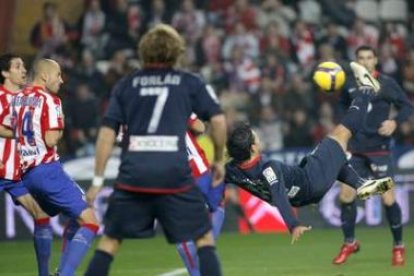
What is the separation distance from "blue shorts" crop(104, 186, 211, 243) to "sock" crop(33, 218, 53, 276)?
276 centimetres

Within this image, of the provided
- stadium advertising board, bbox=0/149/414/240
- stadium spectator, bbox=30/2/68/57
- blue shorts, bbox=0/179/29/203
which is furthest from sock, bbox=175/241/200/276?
stadium spectator, bbox=30/2/68/57

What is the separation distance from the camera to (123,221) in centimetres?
886

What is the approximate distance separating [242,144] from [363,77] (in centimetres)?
188

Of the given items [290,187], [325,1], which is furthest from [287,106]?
[290,187]

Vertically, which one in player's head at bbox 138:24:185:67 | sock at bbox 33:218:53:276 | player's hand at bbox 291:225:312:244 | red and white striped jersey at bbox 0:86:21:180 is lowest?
sock at bbox 33:218:53:276

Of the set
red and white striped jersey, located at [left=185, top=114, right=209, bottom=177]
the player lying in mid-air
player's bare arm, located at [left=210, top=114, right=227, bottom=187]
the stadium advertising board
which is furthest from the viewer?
the stadium advertising board

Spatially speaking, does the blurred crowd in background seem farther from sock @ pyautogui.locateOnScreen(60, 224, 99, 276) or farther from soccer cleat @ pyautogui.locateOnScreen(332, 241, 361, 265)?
sock @ pyautogui.locateOnScreen(60, 224, 99, 276)

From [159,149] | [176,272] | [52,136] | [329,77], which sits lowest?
[176,272]

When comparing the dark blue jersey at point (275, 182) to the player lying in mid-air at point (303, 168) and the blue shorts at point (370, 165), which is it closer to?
the player lying in mid-air at point (303, 168)

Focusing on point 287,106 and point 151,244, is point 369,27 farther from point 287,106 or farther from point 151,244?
point 151,244

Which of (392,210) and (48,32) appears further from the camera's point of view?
(48,32)

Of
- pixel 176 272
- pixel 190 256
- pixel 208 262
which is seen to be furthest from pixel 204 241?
pixel 176 272

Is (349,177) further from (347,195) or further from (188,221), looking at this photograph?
(188,221)

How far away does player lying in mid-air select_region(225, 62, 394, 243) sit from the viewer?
11.1 m
